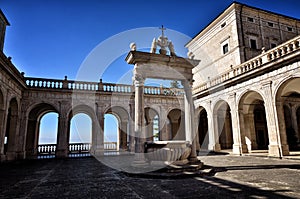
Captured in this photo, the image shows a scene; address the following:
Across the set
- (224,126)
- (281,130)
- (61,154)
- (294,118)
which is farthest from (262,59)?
(61,154)

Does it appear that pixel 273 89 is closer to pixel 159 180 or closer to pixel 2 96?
pixel 159 180

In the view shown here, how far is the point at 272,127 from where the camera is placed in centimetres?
1288

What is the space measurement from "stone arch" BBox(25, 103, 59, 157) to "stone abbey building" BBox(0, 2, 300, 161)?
3.2 inches

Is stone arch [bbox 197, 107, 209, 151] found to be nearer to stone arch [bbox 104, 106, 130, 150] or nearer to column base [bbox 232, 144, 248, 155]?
column base [bbox 232, 144, 248, 155]

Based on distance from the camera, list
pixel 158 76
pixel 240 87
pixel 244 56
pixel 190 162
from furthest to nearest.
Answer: pixel 244 56, pixel 240 87, pixel 158 76, pixel 190 162

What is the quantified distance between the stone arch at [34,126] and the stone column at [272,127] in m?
17.1

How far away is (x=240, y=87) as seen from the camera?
15.3 m

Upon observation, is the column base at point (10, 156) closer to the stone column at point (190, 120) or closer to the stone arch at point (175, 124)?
→ the stone column at point (190, 120)

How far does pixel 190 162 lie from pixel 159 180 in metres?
2.63

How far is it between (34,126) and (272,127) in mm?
20359

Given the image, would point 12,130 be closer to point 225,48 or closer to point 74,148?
point 74,148

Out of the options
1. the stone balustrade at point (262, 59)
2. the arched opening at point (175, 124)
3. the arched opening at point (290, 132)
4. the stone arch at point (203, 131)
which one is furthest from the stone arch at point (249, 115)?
the arched opening at point (175, 124)

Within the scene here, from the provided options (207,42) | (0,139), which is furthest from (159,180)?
(207,42)

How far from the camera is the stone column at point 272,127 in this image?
12430 millimetres
